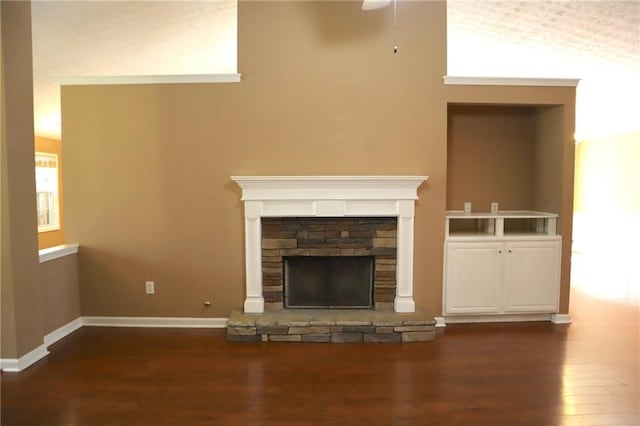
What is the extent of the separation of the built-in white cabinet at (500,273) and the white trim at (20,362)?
3.47 metres

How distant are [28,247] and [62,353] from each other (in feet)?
2.99

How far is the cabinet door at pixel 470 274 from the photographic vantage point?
373 cm

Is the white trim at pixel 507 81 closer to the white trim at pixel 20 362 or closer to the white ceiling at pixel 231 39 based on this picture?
the white ceiling at pixel 231 39

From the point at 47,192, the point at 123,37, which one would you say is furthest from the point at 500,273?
the point at 47,192

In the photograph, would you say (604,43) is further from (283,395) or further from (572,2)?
(283,395)

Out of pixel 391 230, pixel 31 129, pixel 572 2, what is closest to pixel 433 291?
pixel 391 230

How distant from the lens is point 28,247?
2.91m

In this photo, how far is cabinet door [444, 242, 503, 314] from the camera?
3.73 metres

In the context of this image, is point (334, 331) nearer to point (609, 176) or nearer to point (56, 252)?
point (56, 252)

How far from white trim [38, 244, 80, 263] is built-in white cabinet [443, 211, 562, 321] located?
352 cm

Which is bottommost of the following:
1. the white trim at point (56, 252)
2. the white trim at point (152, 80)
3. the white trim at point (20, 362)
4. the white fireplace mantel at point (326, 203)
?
the white trim at point (20, 362)

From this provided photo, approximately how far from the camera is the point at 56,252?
342 centimetres

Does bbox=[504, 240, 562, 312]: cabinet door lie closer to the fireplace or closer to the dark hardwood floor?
the dark hardwood floor

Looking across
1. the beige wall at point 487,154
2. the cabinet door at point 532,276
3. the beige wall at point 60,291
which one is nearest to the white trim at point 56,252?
the beige wall at point 60,291
